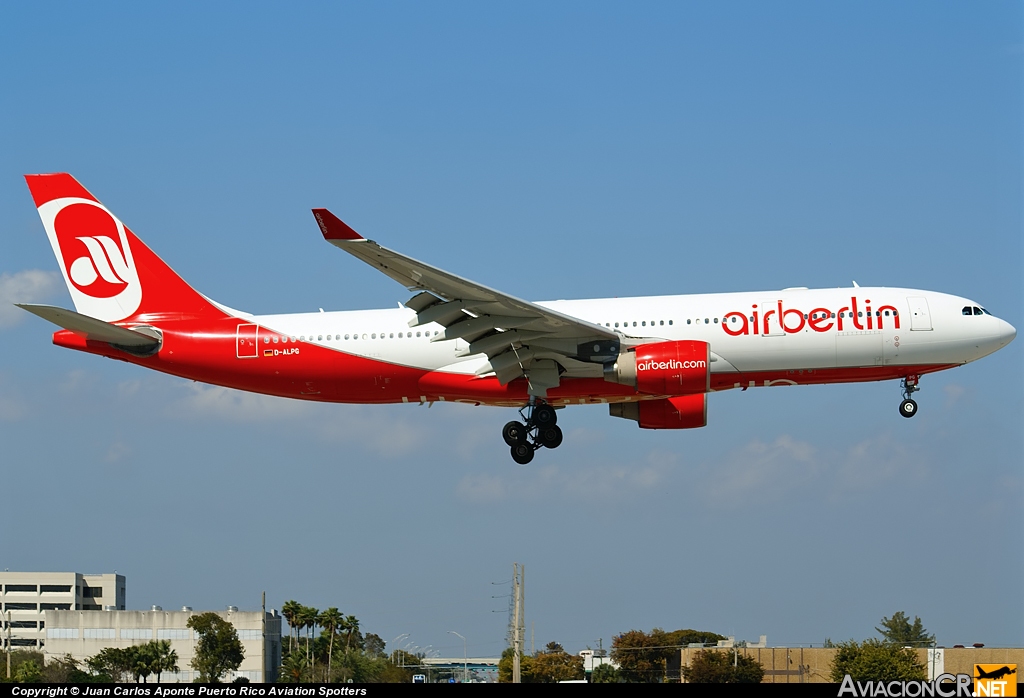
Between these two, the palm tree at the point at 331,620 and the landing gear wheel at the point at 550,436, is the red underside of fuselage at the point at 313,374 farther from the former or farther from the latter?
the palm tree at the point at 331,620

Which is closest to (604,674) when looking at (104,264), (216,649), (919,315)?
(216,649)

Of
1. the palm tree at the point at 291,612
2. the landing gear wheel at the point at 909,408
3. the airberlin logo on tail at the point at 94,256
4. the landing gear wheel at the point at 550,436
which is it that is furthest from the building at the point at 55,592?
the landing gear wheel at the point at 909,408

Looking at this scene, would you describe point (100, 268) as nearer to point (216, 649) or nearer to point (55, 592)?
point (216, 649)

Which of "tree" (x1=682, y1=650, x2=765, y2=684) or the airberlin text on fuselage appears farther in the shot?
the airberlin text on fuselage

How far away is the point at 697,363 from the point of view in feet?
100

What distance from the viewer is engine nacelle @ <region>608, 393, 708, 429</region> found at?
34.4 metres

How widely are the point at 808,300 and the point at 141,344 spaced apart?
19870mm

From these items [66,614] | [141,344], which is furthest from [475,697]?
[66,614]

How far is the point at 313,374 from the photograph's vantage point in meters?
33.0

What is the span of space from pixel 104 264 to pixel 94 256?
19.5 inches

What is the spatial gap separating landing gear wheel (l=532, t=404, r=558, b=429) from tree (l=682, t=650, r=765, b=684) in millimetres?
8158

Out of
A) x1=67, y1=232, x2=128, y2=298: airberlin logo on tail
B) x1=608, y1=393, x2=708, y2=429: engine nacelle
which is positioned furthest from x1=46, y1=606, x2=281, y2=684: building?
x1=608, y1=393, x2=708, y2=429: engine nacelle

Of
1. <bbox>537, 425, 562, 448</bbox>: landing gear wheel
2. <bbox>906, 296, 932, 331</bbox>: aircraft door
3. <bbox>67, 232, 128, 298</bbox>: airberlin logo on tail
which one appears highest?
<bbox>67, 232, 128, 298</bbox>: airberlin logo on tail

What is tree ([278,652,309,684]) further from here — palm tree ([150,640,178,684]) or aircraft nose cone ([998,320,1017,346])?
aircraft nose cone ([998,320,1017,346])
